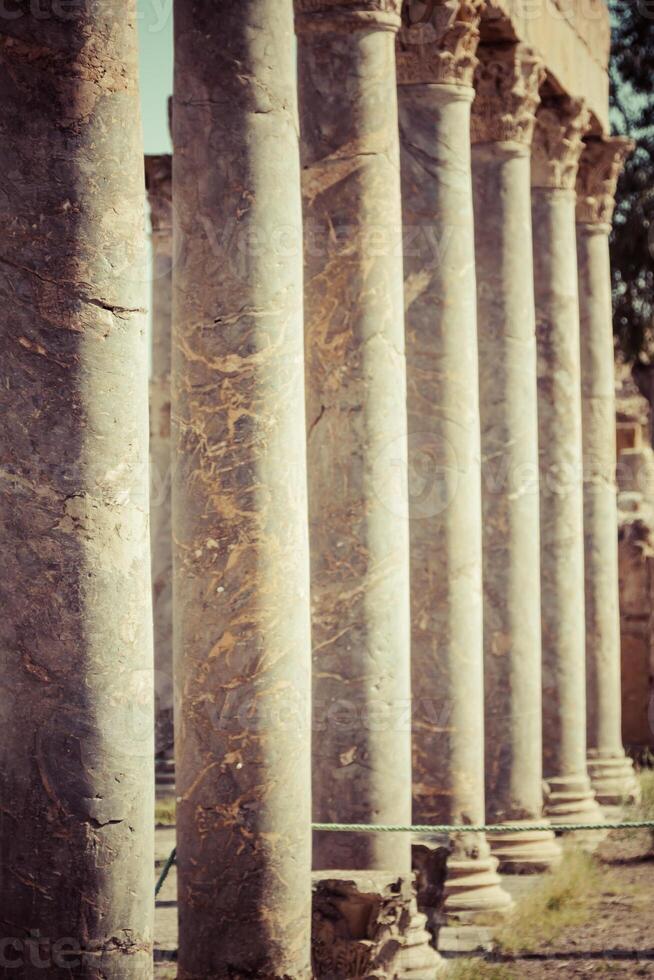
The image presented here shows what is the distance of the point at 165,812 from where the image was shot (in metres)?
20.3

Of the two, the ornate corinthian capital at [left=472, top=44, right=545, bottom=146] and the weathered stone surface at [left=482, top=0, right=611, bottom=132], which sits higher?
the weathered stone surface at [left=482, top=0, right=611, bottom=132]

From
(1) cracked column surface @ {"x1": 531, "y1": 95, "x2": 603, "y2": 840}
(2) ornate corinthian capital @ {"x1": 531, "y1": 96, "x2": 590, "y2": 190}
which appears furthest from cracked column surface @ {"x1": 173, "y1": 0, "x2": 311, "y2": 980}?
(2) ornate corinthian capital @ {"x1": 531, "y1": 96, "x2": 590, "y2": 190}

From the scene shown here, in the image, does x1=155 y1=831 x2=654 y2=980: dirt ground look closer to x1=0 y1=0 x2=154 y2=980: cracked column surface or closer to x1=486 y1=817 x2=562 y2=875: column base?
x1=486 y1=817 x2=562 y2=875: column base

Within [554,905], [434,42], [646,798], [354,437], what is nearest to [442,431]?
[354,437]

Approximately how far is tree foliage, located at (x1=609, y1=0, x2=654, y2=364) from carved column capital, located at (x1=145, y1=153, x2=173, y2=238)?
13991 mm

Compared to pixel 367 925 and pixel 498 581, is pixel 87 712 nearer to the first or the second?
pixel 367 925

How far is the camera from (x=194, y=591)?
402 inches

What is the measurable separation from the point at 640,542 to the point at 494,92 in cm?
1079

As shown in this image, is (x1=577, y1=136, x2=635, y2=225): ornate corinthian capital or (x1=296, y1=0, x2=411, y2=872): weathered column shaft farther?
(x1=577, y1=136, x2=635, y2=225): ornate corinthian capital

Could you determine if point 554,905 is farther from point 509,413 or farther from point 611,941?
point 509,413

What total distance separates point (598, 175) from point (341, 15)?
1095 centimetres

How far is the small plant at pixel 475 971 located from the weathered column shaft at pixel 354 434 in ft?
3.40

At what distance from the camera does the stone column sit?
1228 centimetres

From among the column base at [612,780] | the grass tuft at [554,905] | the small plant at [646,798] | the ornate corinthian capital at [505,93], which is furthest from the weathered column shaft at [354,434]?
the column base at [612,780]
